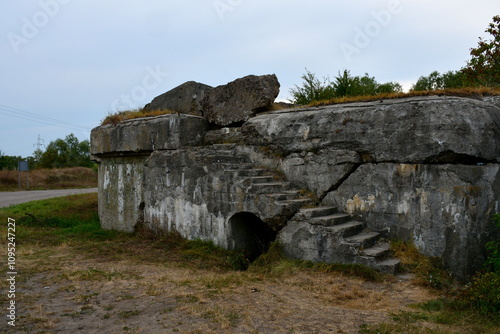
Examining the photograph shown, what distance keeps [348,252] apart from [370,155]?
1.60m

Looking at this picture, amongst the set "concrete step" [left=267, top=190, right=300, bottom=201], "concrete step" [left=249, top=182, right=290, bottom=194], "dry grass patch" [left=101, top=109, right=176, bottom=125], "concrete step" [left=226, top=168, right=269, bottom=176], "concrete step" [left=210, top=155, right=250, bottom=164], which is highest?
"dry grass patch" [left=101, top=109, right=176, bottom=125]

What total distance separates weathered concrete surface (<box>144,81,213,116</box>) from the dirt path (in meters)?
4.50

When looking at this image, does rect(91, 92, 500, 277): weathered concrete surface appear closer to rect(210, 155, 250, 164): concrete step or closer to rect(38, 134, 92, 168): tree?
rect(210, 155, 250, 164): concrete step

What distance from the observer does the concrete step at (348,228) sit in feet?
20.0

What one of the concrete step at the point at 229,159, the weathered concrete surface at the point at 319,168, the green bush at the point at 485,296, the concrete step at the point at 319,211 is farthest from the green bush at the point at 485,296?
the concrete step at the point at 229,159

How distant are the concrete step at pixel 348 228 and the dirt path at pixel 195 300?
0.66 m

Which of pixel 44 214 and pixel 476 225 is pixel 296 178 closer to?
pixel 476 225

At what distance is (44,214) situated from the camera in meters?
11.7

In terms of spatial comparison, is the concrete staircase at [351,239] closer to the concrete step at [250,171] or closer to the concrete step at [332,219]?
the concrete step at [332,219]

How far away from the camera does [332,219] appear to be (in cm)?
638

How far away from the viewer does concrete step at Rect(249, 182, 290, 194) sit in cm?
694

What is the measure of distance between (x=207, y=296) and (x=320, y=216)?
230 cm

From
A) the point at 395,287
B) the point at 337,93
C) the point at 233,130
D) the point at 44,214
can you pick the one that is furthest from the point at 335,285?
the point at 44,214

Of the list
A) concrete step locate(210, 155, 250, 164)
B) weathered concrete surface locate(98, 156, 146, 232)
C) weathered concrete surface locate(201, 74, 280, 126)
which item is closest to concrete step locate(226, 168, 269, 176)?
concrete step locate(210, 155, 250, 164)
